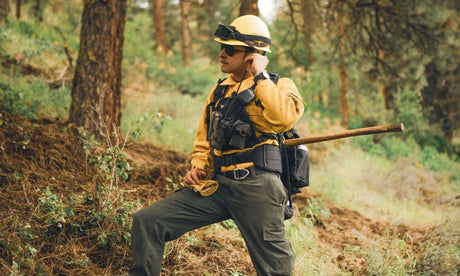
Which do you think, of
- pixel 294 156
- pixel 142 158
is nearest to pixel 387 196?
pixel 142 158

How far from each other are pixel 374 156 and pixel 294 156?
1075 cm

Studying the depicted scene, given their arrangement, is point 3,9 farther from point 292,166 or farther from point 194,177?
point 292,166

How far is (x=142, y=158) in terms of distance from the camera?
627cm

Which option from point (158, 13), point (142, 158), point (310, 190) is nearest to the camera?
point (142, 158)

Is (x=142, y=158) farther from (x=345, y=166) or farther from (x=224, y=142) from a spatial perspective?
(x=345, y=166)

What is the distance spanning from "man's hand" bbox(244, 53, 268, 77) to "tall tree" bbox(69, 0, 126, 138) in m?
2.95

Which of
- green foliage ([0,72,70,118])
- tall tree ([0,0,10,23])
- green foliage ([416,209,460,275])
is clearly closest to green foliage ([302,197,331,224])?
green foliage ([416,209,460,275])

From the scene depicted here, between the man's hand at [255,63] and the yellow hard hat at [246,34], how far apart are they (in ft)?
0.31

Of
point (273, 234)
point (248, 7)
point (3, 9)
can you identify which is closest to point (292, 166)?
point (273, 234)

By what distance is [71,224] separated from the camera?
3646 millimetres

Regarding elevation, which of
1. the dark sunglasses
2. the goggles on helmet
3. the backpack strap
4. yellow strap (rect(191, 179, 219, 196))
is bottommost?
yellow strap (rect(191, 179, 219, 196))

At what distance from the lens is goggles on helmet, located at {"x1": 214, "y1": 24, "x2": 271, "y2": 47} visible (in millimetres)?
3197

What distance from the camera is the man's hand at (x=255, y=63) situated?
3096 mm

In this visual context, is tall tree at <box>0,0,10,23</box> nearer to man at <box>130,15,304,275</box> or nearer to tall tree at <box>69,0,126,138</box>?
tall tree at <box>69,0,126,138</box>
